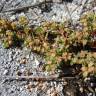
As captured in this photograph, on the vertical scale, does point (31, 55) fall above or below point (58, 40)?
below

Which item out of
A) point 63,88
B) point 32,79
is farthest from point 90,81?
point 32,79

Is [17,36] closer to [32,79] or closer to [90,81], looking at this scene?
[32,79]

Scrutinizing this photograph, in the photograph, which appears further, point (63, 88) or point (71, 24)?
point (71, 24)
